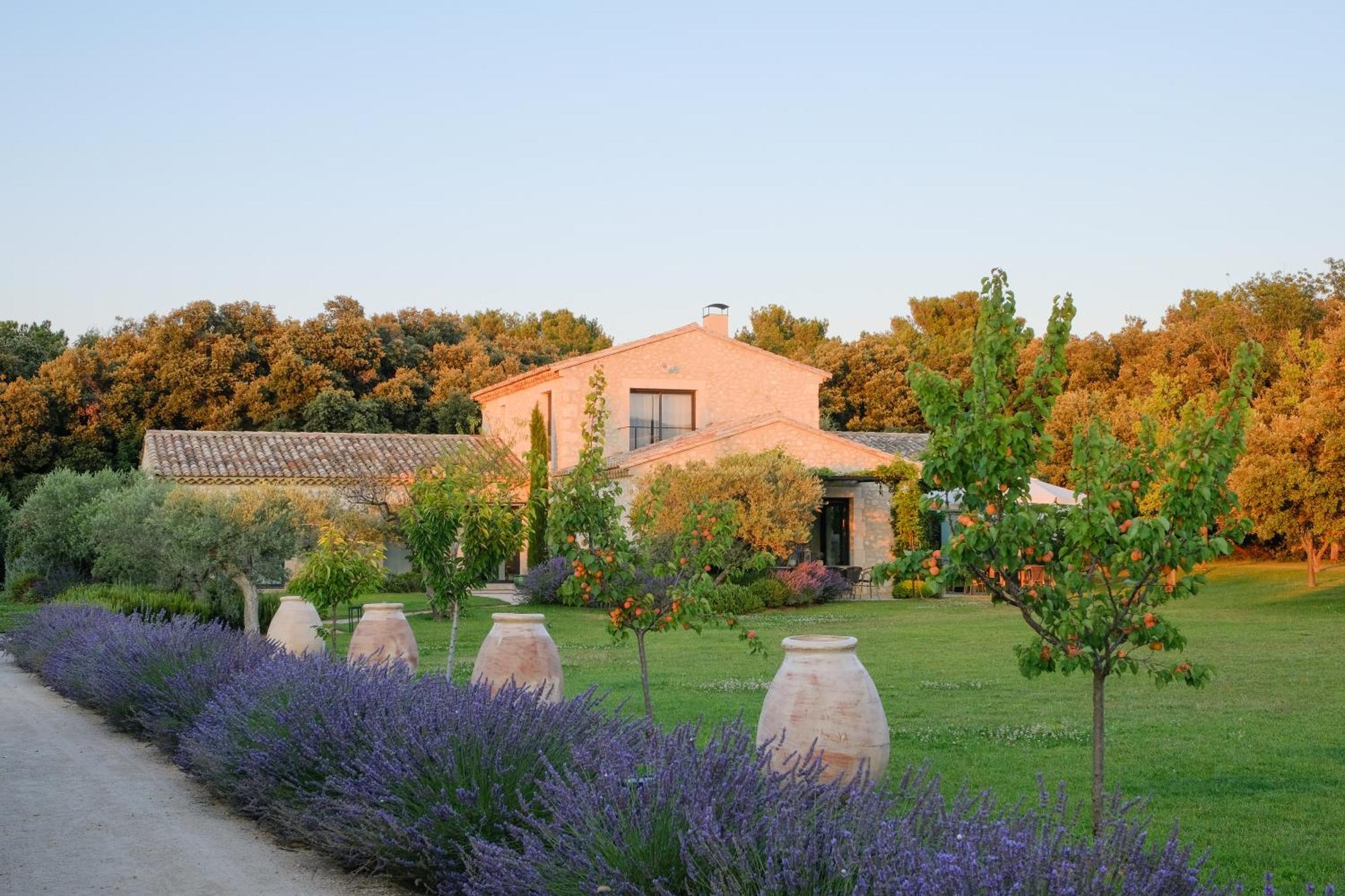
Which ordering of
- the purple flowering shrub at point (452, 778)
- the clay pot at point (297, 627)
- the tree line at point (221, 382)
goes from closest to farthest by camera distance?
1. the purple flowering shrub at point (452, 778)
2. the clay pot at point (297, 627)
3. the tree line at point (221, 382)

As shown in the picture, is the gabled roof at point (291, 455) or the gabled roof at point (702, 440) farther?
the gabled roof at point (291, 455)

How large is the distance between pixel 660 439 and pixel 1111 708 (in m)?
22.4

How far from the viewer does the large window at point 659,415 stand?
109 ft

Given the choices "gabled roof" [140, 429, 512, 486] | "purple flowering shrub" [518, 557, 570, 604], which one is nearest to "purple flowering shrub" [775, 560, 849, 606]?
"purple flowering shrub" [518, 557, 570, 604]

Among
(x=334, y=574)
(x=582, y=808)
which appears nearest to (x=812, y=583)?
(x=334, y=574)

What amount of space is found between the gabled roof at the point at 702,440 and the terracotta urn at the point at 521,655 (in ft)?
58.9

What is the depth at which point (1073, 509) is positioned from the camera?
6129 millimetres

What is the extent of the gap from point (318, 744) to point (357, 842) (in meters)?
1.11

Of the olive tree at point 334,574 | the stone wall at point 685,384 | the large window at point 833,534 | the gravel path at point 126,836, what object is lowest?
the gravel path at point 126,836

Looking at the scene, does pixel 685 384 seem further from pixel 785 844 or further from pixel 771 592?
pixel 785 844

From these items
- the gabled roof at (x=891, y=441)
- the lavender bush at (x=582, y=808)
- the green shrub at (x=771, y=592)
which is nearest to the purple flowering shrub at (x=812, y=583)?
the green shrub at (x=771, y=592)

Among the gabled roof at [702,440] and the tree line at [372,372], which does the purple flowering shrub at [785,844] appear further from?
the tree line at [372,372]

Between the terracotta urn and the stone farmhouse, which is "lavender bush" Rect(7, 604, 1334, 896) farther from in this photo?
the stone farmhouse

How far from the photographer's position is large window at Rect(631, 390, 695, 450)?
33375 millimetres
